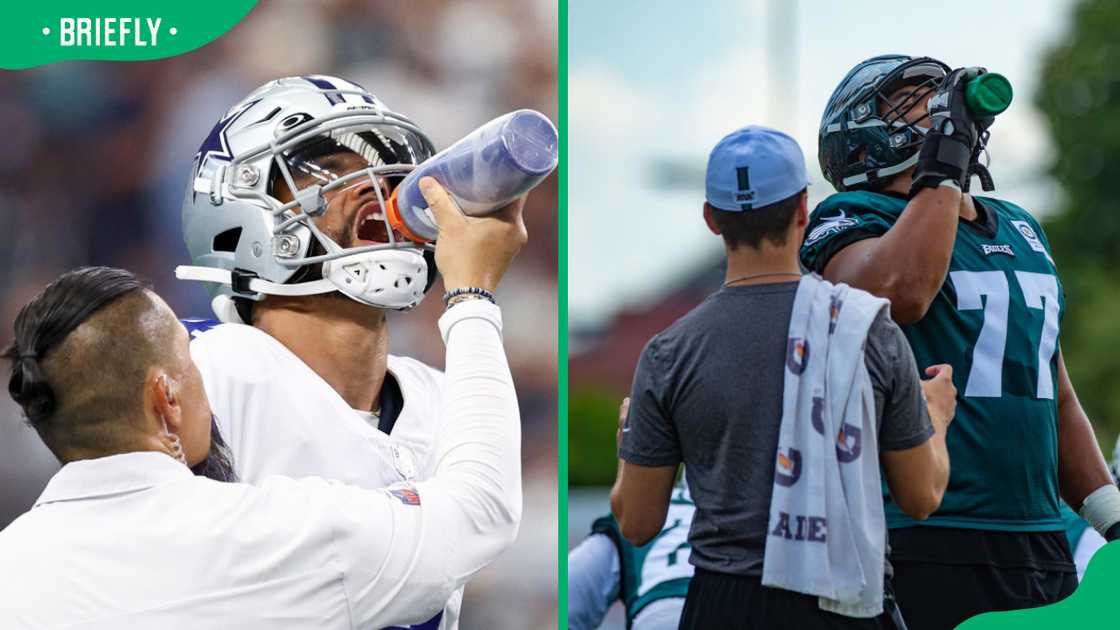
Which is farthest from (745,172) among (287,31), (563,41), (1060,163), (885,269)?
(1060,163)

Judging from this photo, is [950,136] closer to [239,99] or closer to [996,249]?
[996,249]

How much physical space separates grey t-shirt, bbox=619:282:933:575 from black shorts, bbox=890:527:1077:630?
302 millimetres

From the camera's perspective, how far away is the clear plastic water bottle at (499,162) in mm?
1606

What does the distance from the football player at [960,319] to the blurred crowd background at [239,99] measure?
1022mm

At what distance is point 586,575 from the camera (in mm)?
2617

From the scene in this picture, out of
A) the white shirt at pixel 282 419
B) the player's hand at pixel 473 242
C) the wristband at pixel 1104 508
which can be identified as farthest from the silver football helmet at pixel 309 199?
the wristband at pixel 1104 508

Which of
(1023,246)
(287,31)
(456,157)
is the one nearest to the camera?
(456,157)

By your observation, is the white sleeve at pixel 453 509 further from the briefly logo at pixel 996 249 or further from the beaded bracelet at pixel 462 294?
the briefly logo at pixel 996 249

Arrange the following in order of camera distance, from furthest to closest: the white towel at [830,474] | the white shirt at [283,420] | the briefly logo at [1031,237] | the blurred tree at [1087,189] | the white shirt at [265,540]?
the blurred tree at [1087,189], the briefly logo at [1031,237], the white towel at [830,474], the white shirt at [283,420], the white shirt at [265,540]

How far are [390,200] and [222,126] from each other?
0.36 metres

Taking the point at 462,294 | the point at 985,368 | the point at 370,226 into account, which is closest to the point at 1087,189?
the point at 985,368

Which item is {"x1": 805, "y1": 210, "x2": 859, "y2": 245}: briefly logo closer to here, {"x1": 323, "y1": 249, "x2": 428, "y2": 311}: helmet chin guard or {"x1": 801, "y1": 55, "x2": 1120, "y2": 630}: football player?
{"x1": 801, "y1": 55, "x2": 1120, "y2": 630}: football player

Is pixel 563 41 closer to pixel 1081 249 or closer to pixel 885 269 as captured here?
pixel 885 269

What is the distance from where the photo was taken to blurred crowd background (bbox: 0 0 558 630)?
2998 mm
